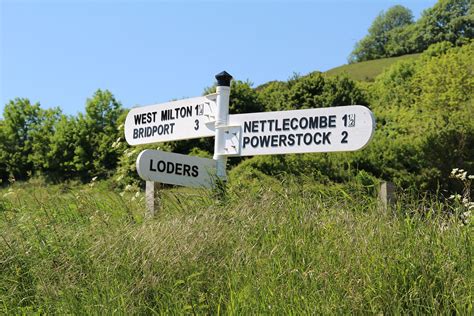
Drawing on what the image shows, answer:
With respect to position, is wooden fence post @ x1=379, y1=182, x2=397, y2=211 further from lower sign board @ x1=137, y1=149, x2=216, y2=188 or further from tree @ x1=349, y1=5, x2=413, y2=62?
tree @ x1=349, y1=5, x2=413, y2=62

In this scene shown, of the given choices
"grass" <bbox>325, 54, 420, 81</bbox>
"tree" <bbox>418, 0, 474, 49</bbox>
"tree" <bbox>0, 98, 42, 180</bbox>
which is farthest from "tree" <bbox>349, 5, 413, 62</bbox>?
"tree" <bbox>0, 98, 42, 180</bbox>

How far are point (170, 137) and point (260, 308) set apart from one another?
371 centimetres

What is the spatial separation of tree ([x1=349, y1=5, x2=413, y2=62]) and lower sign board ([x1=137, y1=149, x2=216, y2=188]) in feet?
212

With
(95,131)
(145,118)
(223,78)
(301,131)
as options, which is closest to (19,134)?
(95,131)

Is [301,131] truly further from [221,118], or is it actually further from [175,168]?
[175,168]

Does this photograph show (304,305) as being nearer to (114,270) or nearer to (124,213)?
(114,270)

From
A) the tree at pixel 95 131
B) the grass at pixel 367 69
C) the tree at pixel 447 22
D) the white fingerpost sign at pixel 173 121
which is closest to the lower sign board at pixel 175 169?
the white fingerpost sign at pixel 173 121

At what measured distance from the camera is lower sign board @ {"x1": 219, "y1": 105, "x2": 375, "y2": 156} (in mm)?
5910

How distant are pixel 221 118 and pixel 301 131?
94cm

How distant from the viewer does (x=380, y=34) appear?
7556 cm

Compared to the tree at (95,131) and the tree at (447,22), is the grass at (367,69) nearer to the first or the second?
the tree at (447,22)

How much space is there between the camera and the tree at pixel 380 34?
72750mm

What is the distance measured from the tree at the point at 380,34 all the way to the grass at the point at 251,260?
65965 millimetres

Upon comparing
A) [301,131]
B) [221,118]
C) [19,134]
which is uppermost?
[19,134]
